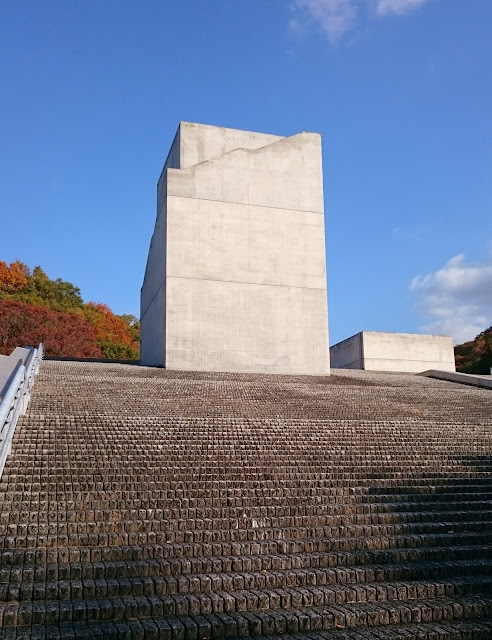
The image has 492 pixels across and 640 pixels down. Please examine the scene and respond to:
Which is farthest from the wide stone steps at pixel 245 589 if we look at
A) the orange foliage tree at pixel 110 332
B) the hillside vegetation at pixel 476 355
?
the hillside vegetation at pixel 476 355

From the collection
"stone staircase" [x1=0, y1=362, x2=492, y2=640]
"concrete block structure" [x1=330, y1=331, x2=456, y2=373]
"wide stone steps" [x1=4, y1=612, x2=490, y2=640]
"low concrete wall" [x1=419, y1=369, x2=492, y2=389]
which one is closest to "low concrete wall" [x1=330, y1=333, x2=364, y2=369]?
"concrete block structure" [x1=330, y1=331, x2=456, y2=373]

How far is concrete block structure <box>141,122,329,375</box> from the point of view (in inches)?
706

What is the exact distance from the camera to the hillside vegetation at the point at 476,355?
3446cm

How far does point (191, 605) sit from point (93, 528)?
4.17 ft

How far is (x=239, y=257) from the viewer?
60.8 feet

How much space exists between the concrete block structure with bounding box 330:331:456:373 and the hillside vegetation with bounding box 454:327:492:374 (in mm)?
7667

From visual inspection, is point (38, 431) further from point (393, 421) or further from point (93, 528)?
point (393, 421)

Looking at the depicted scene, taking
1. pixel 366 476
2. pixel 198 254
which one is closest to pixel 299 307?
pixel 198 254

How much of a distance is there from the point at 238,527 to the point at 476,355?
3652 centimetres

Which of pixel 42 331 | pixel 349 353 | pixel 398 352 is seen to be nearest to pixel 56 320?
pixel 42 331

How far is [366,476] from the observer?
21.8ft

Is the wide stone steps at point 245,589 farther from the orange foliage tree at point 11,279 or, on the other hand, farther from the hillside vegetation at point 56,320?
the orange foliage tree at point 11,279

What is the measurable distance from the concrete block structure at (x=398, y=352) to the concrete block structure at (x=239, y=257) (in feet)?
26.7

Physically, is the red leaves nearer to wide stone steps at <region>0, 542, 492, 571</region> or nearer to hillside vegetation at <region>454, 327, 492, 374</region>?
hillside vegetation at <region>454, 327, 492, 374</region>
